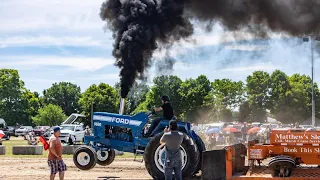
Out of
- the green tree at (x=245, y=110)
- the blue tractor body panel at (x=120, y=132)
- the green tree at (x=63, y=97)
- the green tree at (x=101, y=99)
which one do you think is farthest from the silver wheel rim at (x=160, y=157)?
the green tree at (x=63, y=97)

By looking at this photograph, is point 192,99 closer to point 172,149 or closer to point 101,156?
point 101,156

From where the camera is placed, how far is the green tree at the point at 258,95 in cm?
8988

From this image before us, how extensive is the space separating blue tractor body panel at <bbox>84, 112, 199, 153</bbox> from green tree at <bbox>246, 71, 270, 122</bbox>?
7455 centimetres

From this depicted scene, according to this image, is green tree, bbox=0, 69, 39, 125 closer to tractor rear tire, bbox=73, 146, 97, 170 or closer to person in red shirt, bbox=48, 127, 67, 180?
tractor rear tire, bbox=73, 146, 97, 170

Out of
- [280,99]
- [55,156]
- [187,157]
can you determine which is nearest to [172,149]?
[187,157]

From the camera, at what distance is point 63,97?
135m

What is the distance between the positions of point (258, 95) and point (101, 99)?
91.1ft

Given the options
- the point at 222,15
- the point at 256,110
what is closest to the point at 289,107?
the point at 256,110

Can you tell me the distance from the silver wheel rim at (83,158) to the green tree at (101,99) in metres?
80.6

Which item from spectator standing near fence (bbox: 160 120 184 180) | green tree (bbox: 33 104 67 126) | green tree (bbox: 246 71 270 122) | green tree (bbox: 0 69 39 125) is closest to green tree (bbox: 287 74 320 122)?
green tree (bbox: 246 71 270 122)

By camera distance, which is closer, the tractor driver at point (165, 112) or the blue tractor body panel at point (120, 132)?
the tractor driver at point (165, 112)

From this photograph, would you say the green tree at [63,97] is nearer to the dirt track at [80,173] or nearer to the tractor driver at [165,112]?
the dirt track at [80,173]

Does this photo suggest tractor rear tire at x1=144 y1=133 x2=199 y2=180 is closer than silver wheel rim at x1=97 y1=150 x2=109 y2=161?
Yes

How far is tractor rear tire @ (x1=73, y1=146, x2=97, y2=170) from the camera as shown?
15828 millimetres
